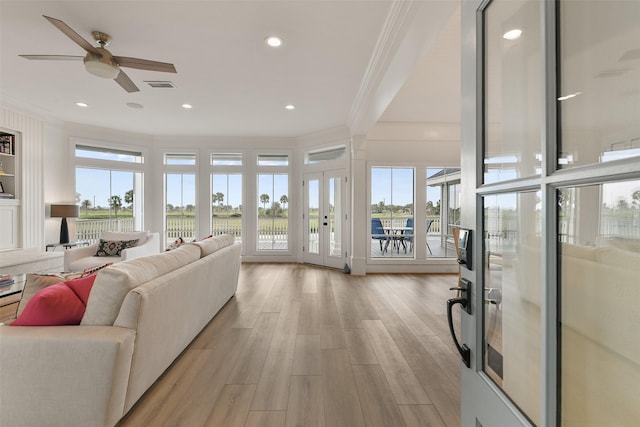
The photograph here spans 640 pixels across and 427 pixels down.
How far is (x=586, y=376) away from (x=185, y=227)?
6870 mm

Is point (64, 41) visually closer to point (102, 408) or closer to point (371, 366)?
point (102, 408)

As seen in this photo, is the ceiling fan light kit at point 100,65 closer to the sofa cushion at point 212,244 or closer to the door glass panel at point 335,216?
the sofa cushion at point 212,244

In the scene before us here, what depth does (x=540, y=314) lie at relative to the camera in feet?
1.86

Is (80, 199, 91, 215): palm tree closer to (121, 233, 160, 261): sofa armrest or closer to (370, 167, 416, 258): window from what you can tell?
(121, 233, 160, 261): sofa armrest

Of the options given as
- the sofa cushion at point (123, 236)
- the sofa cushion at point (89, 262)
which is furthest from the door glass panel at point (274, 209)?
the sofa cushion at point (89, 262)

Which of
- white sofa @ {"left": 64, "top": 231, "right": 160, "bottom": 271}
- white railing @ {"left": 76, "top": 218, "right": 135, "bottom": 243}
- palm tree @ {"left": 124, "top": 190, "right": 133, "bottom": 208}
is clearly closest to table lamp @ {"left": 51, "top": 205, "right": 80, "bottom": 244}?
white railing @ {"left": 76, "top": 218, "right": 135, "bottom": 243}

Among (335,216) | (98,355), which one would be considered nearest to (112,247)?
(98,355)

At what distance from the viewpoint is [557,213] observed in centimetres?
52

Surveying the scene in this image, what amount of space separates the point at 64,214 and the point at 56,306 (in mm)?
4479

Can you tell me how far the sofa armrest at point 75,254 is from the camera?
406cm

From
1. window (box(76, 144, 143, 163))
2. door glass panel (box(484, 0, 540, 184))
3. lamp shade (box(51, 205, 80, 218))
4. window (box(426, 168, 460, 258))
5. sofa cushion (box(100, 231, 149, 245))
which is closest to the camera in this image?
door glass panel (box(484, 0, 540, 184))

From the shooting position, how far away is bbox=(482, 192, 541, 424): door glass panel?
0.59 m

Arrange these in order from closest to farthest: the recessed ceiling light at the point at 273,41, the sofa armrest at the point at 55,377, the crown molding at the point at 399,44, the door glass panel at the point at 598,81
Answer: the door glass panel at the point at 598,81 < the sofa armrest at the point at 55,377 < the crown molding at the point at 399,44 < the recessed ceiling light at the point at 273,41

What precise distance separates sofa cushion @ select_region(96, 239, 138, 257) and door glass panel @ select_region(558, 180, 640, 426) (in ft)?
16.9
